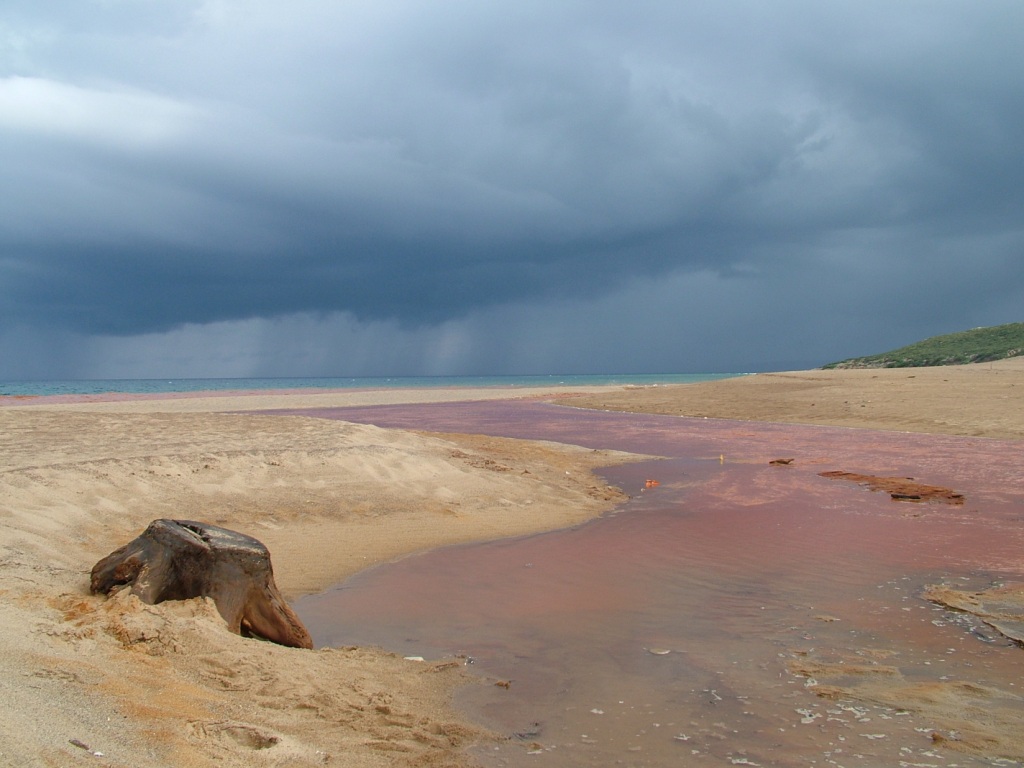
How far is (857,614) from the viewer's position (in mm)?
7121

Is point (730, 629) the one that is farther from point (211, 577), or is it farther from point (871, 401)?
point (871, 401)

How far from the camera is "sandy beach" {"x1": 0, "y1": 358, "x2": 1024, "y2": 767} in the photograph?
4086mm

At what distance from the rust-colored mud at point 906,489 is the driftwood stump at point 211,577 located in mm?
11186

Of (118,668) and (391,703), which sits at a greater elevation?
(118,668)

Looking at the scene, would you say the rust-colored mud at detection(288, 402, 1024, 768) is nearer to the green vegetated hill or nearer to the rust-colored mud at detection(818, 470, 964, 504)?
the rust-colored mud at detection(818, 470, 964, 504)

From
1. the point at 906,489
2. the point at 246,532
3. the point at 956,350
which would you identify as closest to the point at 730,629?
the point at 246,532

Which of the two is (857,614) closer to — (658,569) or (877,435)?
(658,569)

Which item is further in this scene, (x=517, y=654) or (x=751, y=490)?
(x=751, y=490)

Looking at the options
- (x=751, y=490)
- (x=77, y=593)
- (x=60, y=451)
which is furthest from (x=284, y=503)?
(x=751, y=490)

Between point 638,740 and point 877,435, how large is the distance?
2366 centimetres

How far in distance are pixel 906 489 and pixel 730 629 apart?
891 cm

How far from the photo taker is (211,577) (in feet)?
19.9

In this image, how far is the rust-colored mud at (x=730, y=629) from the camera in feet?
15.4

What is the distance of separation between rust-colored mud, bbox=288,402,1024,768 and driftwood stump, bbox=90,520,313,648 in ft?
1.92
